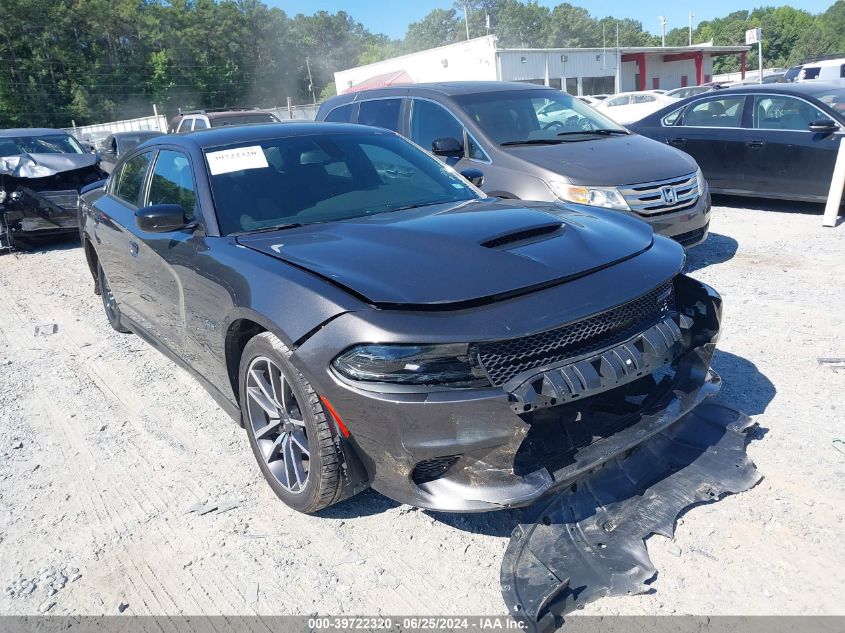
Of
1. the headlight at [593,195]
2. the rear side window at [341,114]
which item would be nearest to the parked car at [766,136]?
the headlight at [593,195]

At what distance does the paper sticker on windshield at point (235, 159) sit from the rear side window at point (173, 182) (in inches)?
5.9

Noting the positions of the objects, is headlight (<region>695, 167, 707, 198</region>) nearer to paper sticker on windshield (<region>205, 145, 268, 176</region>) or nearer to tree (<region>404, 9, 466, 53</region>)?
paper sticker on windshield (<region>205, 145, 268, 176</region>)

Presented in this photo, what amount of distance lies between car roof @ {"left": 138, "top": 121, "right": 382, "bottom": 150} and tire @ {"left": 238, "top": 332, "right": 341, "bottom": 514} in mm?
1452

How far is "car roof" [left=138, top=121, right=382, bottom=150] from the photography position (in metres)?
3.90

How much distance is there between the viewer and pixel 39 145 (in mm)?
11359

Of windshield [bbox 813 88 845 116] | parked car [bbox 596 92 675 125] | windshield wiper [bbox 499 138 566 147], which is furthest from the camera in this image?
parked car [bbox 596 92 675 125]

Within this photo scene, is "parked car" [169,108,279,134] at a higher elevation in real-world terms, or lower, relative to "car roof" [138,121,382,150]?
lower

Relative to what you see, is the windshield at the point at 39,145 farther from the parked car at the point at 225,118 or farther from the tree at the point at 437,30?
the tree at the point at 437,30

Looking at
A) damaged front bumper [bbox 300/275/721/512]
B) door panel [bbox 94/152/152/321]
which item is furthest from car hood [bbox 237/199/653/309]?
door panel [bbox 94/152/152/321]

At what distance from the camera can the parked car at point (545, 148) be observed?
5801 millimetres

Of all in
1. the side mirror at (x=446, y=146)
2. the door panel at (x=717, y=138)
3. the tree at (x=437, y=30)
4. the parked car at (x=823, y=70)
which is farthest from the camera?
the tree at (x=437, y=30)

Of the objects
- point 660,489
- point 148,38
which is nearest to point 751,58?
point 148,38

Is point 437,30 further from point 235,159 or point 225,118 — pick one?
point 235,159

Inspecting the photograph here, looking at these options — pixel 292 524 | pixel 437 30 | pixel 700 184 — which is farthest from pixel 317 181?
pixel 437 30
